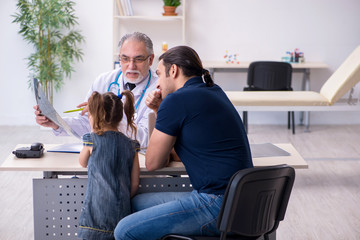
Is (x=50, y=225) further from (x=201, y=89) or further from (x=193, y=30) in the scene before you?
(x=193, y=30)

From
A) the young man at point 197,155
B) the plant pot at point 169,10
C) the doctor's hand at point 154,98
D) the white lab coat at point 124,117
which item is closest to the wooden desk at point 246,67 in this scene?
the plant pot at point 169,10

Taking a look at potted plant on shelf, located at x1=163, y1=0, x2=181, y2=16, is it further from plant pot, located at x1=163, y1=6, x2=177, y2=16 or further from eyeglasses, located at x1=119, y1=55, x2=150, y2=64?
eyeglasses, located at x1=119, y1=55, x2=150, y2=64

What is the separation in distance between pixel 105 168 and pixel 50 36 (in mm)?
4037

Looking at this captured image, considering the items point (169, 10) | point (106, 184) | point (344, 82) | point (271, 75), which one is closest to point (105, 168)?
point (106, 184)

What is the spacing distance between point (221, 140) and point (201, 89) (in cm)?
20

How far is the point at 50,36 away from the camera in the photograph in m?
5.88

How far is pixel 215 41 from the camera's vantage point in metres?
6.18

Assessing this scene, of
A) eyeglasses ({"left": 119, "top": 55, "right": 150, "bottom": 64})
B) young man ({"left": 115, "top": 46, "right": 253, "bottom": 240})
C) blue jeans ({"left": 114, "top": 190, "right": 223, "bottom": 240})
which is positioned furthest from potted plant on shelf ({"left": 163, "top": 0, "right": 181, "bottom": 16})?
blue jeans ({"left": 114, "top": 190, "right": 223, "bottom": 240})

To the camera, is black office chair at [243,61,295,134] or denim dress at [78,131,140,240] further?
black office chair at [243,61,295,134]

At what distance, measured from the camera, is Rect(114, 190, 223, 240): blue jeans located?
192cm

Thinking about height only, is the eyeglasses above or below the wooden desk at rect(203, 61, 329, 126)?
above

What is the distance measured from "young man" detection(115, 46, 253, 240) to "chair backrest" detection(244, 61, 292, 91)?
3.69 m

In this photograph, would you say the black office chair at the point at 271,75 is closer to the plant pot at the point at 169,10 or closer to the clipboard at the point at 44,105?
the plant pot at the point at 169,10

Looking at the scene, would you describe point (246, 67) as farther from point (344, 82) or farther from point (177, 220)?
point (177, 220)
